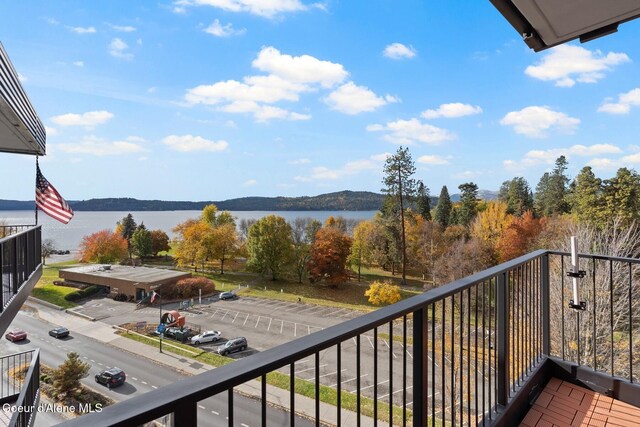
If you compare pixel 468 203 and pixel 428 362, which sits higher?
pixel 468 203

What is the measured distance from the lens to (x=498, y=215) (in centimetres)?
2144

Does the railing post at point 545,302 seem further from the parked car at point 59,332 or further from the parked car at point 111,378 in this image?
the parked car at point 59,332

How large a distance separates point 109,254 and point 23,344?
1451 centimetres

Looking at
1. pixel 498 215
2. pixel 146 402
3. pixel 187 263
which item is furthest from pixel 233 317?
pixel 146 402

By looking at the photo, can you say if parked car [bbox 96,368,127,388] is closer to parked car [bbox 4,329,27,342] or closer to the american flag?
the american flag

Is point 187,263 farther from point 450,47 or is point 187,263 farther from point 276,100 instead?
point 450,47

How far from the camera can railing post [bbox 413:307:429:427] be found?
1.21 m

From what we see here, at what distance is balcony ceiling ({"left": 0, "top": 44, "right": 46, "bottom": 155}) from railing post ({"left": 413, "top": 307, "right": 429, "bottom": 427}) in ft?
17.0

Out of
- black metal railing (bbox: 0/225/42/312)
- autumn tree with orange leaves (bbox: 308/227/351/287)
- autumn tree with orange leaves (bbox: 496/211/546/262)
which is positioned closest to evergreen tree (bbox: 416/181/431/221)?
autumn tree with orange leaves (bbox: 308/227/351/287)

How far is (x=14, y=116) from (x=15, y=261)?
6.52ft

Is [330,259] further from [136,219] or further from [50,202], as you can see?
[136,219]

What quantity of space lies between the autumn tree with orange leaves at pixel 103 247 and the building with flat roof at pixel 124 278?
373 cm

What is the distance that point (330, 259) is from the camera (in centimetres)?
2225

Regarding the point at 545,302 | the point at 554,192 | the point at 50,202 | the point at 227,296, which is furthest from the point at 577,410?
the point at 554,192
